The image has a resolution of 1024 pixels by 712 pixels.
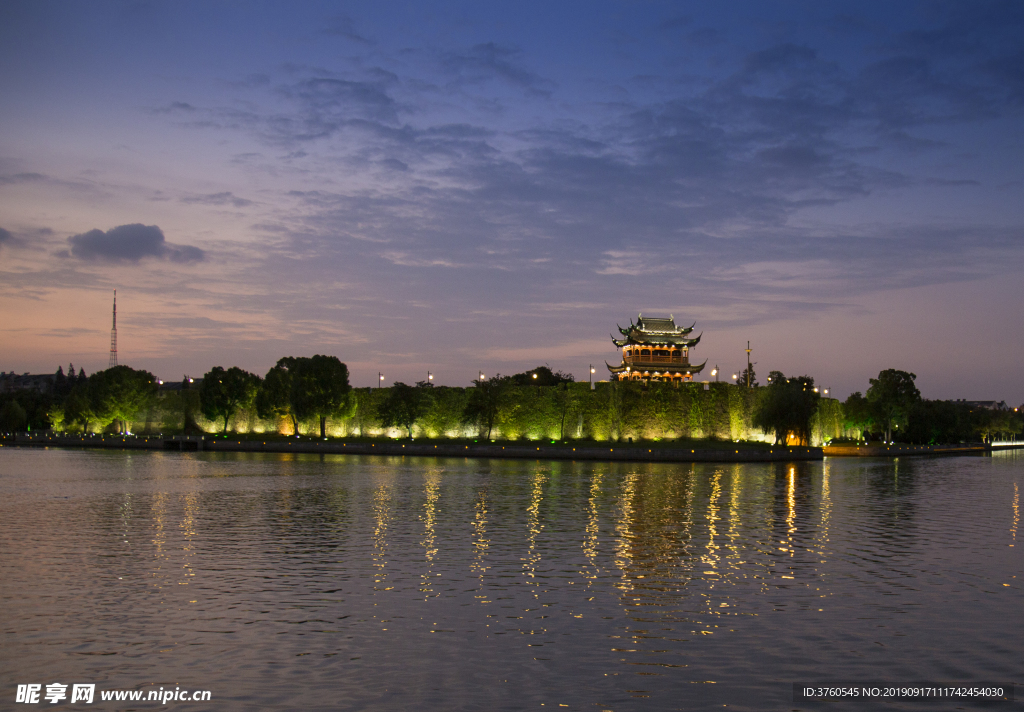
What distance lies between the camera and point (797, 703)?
10.8 metres

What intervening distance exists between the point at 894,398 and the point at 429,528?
92.0 meters

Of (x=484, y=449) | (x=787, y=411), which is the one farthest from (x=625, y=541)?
(x=787, y=411)

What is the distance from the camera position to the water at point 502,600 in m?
11.5

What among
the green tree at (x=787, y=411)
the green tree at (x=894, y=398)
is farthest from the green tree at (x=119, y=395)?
the green tree at (x=894, y=398)

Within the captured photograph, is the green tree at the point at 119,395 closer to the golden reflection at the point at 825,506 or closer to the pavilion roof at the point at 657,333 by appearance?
the pavilion roof at the point at 657,333

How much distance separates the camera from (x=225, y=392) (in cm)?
10056

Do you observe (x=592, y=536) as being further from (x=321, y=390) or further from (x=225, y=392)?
(x=225, y=392)

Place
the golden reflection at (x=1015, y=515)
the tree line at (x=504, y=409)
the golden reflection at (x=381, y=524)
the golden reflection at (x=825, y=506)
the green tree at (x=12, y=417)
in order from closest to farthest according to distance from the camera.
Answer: the golden reflection at (x=381, y=524), the golden reflection at (x=825, y=506), the golden reflection at (x=1015, y=515), the tree line at (x=504, y=409), the green tree at (x=12, y=417)

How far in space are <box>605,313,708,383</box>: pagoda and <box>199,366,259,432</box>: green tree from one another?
4902 centimetres

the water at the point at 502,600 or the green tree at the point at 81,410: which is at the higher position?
the green tree at the point at 81,410

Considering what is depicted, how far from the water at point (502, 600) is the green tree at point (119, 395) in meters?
78.3

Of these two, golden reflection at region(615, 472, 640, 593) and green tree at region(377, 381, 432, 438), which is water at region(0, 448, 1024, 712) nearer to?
golden reflection at region(615, 472, 640, 593)

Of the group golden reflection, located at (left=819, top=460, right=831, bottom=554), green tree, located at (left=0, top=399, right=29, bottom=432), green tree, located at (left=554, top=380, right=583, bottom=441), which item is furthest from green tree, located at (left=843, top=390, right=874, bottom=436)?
green tree, located at (left=0, top=399, right=29, bottom=432)

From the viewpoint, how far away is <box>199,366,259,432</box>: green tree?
3964 inches
